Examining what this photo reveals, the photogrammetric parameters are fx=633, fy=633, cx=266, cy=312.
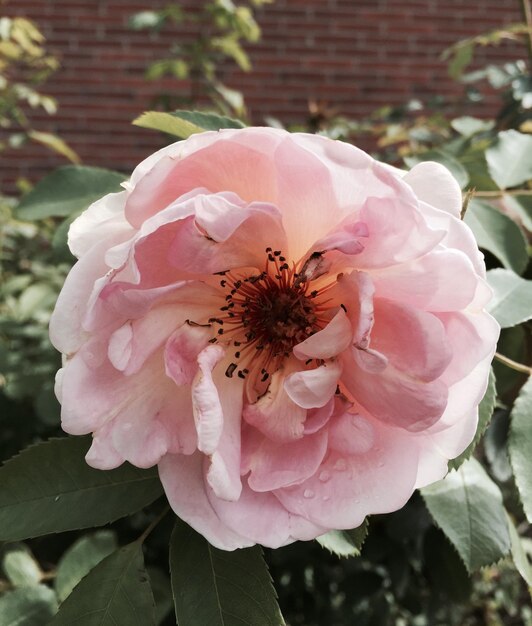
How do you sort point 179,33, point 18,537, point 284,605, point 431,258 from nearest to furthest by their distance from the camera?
1. point 431,258
2. point 18,537
3. point 284,605
4. point 179,33

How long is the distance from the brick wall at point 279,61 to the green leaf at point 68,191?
235 cm

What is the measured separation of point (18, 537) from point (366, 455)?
1.08 feet

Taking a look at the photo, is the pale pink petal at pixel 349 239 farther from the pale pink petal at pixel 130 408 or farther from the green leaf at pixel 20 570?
the green leaf at pixel 20 570


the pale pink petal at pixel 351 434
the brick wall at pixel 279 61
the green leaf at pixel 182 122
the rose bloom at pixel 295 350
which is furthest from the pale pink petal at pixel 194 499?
the brick wall at pixel 279 61

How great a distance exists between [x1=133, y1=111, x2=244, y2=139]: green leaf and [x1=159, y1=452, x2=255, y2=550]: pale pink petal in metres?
0.32

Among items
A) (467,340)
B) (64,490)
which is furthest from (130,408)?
(467,340)

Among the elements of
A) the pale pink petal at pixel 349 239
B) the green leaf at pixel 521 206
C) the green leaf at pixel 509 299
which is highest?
the pale pink petal at pixel 349 239

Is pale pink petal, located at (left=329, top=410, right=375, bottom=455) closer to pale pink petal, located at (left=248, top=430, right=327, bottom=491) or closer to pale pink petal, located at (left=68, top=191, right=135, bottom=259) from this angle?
pale pink petal, located at (left=248, top=430, right=327, bottom=491)

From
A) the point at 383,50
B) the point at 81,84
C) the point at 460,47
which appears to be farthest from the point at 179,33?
the point at 460,47

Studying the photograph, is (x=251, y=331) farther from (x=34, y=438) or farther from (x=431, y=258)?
(x=34, y=438)

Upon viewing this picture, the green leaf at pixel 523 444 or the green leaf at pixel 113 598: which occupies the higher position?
the green leaf at pixel 523 444

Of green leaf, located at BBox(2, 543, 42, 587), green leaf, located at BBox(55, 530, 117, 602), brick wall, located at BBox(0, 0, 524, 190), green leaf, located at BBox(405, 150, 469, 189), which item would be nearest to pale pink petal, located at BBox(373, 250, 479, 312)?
green leaf, located at BBox(405, 150, 469, 189)

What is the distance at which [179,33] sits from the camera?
3.13 metres

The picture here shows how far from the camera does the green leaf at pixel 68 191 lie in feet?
2.83
